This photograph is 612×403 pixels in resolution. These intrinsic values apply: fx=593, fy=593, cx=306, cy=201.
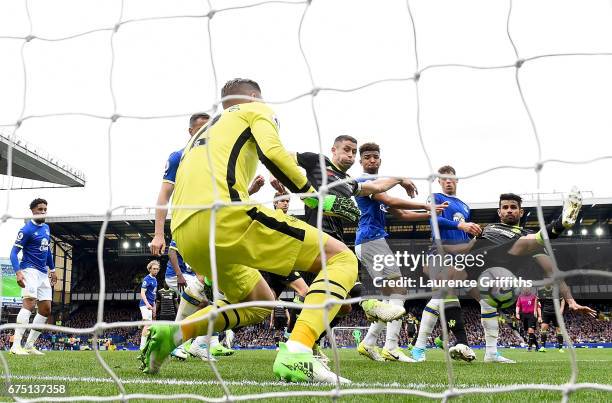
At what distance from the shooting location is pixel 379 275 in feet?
18.9

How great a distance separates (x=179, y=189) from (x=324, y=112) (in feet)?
2.87

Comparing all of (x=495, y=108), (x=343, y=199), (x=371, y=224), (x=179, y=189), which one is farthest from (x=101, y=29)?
(x=371, y=224)

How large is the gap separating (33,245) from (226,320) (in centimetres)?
512

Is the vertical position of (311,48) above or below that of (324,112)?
above

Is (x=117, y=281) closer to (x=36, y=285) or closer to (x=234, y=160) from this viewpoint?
(x=36, y=285)

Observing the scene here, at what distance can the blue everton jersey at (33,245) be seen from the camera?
7562mm

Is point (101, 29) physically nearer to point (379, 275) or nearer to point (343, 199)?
point (343, 199)

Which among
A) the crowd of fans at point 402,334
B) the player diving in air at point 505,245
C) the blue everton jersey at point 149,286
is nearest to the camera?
the player diving in air at point 505,245

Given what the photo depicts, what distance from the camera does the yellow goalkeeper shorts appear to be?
275 cm

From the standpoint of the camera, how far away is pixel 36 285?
7582 mm

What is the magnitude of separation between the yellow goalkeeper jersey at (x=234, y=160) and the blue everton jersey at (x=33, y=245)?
17.8 feet

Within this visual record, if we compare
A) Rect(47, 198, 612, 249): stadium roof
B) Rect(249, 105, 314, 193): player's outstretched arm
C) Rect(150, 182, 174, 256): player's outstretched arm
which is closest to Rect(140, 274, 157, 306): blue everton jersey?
Rect(150, 182, 174, 256): player's outstretched arm

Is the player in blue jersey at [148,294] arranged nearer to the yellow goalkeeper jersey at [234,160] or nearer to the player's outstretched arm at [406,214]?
the player's outstretched arm at [406,214]

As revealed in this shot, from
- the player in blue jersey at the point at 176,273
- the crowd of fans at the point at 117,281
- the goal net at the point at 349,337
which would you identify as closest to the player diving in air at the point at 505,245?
the player in blue jersey at the point at 176,273
